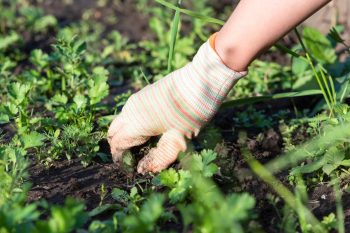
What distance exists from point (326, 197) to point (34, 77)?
139 cm

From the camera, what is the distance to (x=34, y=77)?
2754mm

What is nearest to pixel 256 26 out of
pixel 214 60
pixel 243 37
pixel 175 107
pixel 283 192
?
pixel 243 37

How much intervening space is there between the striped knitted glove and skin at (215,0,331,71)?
0.17 ft

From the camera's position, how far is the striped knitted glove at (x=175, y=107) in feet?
6.43

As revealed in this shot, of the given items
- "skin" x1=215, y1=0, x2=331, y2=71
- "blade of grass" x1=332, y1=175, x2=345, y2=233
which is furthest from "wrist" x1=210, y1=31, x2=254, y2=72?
"blade of grass" x1=332, y1=175, x2=345, y2=233

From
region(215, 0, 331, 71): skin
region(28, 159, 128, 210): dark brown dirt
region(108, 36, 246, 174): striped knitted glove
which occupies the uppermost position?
region(215, 0, 331, 71): skin

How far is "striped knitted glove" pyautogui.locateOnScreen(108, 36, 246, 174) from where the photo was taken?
6.43ft

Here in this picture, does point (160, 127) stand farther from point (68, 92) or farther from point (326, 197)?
point (68, 92)

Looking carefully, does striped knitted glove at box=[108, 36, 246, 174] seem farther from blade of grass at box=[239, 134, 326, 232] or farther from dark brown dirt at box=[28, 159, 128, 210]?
blade of grass at box=[239, 134, 326, 232]

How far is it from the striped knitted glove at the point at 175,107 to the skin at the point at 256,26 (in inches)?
2.0

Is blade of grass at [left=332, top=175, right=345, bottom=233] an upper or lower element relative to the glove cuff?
lower

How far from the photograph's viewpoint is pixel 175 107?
6.53 ft

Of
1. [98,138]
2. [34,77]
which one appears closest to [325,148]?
[98,138]

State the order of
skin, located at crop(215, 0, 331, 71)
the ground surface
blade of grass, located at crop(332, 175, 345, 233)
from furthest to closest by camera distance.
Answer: the ground surface
skin, located at crop(215, 0, 331, 71)
blade of grass, located at crop(332, 175, 345, 233)
